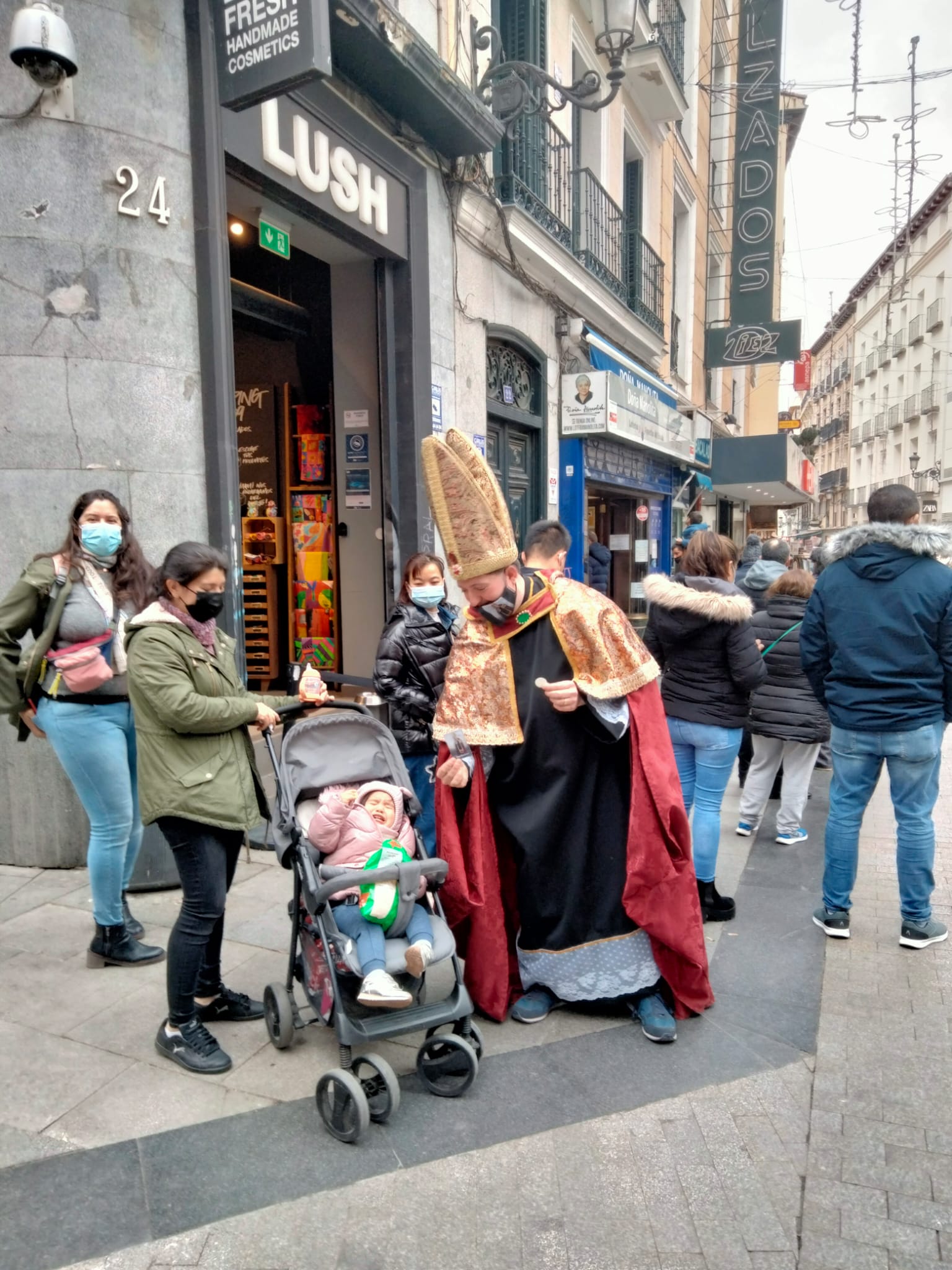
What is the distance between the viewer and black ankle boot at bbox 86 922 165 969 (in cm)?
369

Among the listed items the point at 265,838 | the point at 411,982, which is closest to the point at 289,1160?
the point at 411,982

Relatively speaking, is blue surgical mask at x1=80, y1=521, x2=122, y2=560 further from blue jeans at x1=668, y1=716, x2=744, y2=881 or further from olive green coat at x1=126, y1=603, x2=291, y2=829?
blue jeans at x1=668, y1=716, x2=744, y2=881

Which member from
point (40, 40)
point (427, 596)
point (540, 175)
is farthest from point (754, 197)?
point (40, 40)

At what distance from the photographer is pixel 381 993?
266 cm

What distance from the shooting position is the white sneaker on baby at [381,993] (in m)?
2.65

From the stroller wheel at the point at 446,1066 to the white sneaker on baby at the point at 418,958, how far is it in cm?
27

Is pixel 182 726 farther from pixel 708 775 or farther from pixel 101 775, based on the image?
pixel 708 775

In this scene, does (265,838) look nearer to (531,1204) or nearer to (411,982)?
(411,982)

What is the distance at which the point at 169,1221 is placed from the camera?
→ 2.35 m

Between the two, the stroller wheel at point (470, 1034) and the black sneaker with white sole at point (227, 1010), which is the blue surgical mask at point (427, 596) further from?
the stroller wheel at point (470, 1034)

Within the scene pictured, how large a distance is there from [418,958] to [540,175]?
967 centimetres

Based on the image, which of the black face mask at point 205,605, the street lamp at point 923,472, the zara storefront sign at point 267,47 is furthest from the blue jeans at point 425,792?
the street lamp at point 923,472

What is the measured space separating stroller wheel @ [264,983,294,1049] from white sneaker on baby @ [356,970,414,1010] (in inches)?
17.4

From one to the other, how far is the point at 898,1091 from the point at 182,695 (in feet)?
8.77
